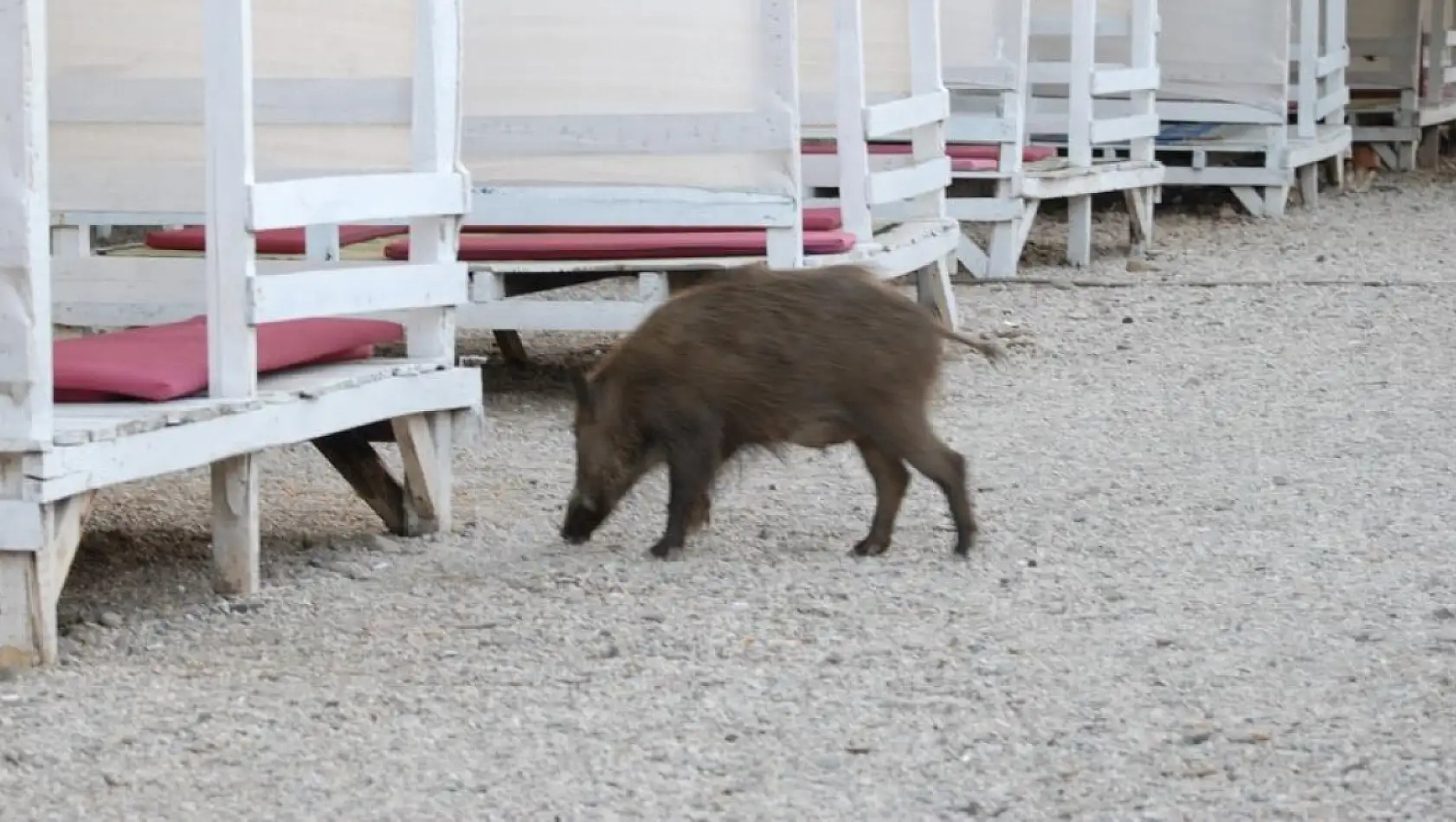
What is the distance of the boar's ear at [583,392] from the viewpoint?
606 centimetres

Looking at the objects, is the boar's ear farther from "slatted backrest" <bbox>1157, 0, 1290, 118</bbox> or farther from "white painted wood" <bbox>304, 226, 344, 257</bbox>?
"slatted backrest" <bbox>1157, 0, 1290, 118</bbox>

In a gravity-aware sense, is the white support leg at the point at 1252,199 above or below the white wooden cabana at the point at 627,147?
below

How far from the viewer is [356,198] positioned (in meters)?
5.63

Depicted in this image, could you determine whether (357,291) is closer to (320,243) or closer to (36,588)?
(36,588)

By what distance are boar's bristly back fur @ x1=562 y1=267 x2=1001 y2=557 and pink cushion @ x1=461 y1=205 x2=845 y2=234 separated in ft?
7.84

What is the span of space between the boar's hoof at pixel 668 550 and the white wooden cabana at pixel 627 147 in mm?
2268

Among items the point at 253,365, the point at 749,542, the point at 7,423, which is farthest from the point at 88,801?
the point at 749,542

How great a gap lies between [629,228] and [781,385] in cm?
293

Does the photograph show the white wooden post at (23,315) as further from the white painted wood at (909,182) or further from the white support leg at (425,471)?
the white painted wood at (909,182)

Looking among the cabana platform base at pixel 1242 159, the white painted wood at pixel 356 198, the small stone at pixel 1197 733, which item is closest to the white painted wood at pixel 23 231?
the white painted wood at pixel 356 198

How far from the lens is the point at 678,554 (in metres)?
5.91

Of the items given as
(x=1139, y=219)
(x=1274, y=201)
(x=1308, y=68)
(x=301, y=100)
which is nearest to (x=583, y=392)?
(x=301, y=100)

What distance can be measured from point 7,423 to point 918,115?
5.58m

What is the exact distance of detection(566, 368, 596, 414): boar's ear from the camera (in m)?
6.06
